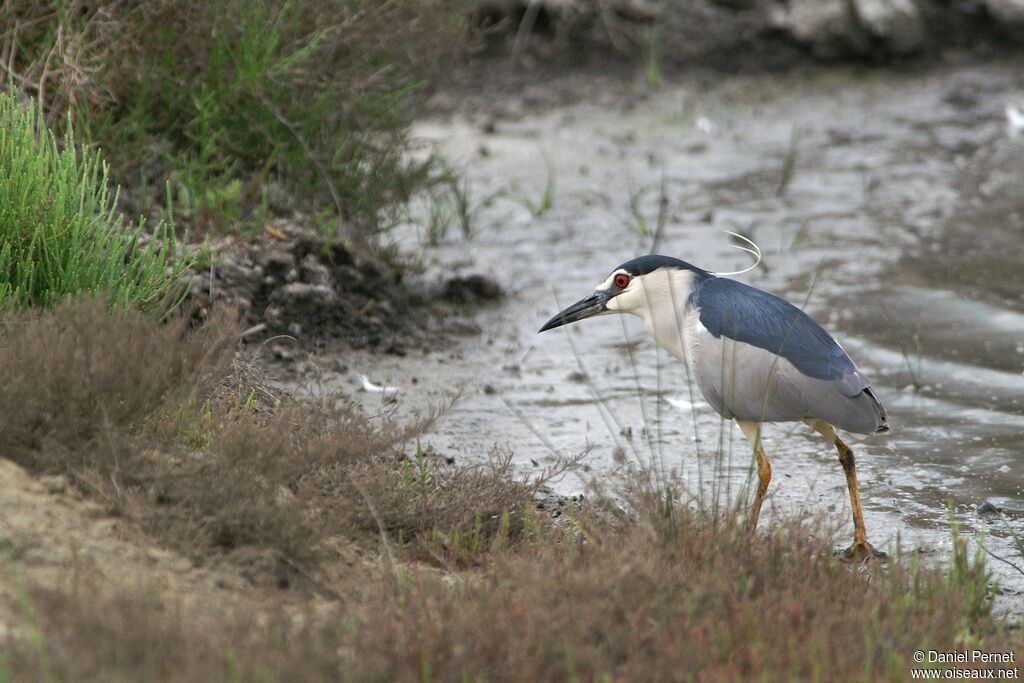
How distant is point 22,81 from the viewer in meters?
5.73

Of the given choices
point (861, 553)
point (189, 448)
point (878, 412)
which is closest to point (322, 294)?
point (189, 448)

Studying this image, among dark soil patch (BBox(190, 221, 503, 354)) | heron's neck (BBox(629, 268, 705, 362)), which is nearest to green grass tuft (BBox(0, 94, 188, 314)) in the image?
dark soil patch (BBox(190, 221, 503, 354))

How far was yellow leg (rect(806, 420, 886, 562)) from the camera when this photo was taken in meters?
4.56

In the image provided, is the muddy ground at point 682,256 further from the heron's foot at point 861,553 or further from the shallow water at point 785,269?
the heron's foot at point 861,553

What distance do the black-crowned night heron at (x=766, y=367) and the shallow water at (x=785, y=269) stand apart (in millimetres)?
189

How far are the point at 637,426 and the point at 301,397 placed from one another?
1.61 meters

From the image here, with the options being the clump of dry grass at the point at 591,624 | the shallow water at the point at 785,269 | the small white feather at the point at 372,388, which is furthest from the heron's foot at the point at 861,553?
the small white feather at the point at 372,388

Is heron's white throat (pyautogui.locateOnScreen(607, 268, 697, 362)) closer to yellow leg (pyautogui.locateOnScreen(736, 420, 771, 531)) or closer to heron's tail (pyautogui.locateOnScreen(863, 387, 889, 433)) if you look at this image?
yellow leg (pyautogui.locateOnScreen(736, 420, 771, 531))

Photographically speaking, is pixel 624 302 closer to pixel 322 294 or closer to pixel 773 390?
pixel 773 390

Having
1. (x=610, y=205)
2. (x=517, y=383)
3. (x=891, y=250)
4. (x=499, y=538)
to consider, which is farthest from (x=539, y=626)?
(x=610, y=205)

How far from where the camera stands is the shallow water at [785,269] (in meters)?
5.42

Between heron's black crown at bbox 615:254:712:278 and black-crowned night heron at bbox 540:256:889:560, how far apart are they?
39 millimetres

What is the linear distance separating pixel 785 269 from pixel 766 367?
329 cm

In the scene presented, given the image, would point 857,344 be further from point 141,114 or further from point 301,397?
point 141,114
